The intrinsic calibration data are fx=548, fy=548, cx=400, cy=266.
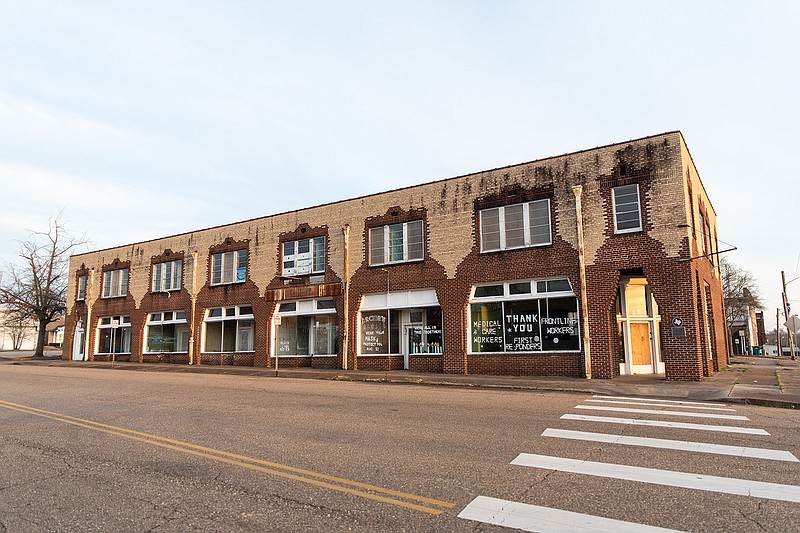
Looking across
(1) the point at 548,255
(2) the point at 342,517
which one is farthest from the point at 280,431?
(1) the point at 548,255

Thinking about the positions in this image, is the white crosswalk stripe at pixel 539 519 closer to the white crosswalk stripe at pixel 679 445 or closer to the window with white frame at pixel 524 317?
the white crosswalk stripe at pixel 679 445

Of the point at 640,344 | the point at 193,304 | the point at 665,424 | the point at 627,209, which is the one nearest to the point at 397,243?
the point at 627,209

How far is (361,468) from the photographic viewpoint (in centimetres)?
635

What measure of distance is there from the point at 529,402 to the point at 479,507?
7545 millimetres

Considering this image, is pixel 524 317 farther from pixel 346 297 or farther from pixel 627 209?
pixel 346 297

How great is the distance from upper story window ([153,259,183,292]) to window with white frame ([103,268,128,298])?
11.4ft

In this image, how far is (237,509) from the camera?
16.6 ft

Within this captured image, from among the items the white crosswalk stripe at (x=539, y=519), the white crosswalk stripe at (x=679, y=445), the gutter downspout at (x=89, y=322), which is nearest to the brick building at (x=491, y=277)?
the gutter downspout at (x=89, y=322)

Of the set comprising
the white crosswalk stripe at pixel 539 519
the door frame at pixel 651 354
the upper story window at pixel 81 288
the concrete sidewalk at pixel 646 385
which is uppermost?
the upper story window at pixel 81 288

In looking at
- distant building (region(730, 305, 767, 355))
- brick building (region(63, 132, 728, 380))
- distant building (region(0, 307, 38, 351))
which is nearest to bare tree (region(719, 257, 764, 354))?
distant building (region(730, 305, 767, 355))

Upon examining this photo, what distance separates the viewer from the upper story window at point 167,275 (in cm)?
3192

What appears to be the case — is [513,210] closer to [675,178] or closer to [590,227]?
[590,227]

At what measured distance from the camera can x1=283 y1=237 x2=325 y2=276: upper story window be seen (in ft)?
84.5

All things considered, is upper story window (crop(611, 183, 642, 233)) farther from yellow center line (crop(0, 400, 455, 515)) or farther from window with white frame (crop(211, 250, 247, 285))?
window with white frame (crop(211, 250, 247, 285))
